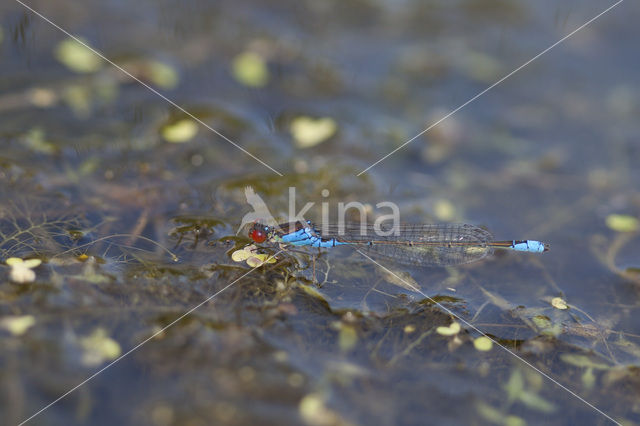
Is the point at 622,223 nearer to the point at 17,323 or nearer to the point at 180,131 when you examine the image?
the point at 180,131

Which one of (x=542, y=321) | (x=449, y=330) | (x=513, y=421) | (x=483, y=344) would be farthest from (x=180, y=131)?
(x=513, y=421)

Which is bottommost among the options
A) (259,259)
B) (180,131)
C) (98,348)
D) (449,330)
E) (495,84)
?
(449,330)

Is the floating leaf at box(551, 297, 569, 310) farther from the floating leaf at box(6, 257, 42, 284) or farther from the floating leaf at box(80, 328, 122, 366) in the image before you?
the floating leaf at box(6, 257, 42, 284)

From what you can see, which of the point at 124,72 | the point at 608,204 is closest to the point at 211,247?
the point at 124,72

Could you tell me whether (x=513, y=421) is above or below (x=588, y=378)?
below

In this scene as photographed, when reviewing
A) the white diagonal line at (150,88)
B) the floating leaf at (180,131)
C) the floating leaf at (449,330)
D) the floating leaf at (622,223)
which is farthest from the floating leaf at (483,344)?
the floating leaf at (180,131)

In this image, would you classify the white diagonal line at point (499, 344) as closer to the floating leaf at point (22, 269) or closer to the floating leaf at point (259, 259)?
the floating leaf at point (259, 259)
